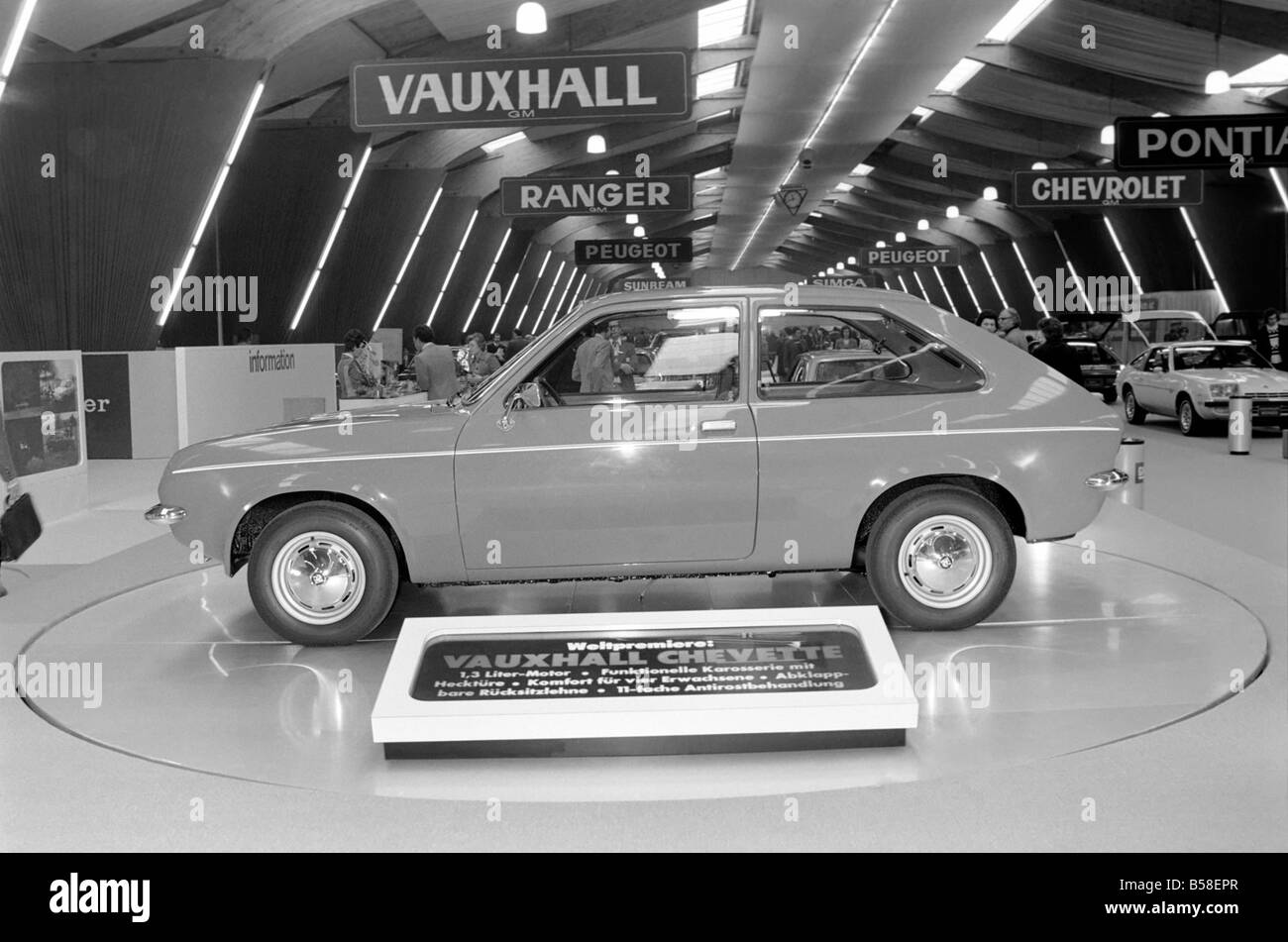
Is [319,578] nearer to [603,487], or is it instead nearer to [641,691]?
[603,487]

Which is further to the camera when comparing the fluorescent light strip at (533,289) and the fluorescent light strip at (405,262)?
the fluorescent light strip at (533,289)

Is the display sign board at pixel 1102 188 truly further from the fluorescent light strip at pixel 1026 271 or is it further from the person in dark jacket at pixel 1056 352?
the fluorescent light strip at pixel 1026 271

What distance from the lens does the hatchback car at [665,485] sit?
5871 mm

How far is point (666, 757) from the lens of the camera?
4.45 m

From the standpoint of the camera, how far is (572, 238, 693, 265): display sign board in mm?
23859

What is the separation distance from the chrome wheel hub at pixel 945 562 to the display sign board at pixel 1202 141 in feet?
26.4

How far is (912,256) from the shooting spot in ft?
122

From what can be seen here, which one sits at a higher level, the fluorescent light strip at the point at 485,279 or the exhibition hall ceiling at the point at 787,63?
the exhibition hall ceiling at the point at 787,63

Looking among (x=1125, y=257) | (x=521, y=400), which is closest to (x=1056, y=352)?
(x=521, y=400)

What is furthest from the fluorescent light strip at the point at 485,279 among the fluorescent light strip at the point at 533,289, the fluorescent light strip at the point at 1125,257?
the fluorescent light strip at the point at 1125,257

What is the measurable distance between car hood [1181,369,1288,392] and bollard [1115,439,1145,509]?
266 inches

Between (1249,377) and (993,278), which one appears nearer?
(1249,377)

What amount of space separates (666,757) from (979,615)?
7.30 ft

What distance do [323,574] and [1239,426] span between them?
11.9m
